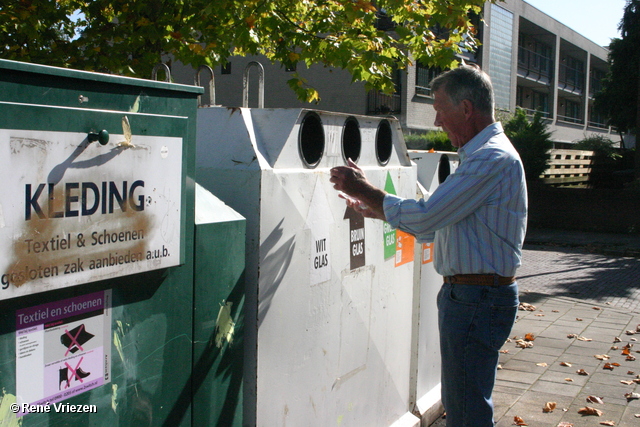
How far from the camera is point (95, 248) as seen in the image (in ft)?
5.47

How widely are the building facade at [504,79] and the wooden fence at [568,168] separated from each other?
4210mm

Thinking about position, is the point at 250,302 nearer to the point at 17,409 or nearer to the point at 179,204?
the point at 179,204

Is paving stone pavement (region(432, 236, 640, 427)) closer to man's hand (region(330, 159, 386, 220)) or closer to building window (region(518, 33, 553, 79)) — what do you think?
man's hand (region(330, 159, 386, 220))

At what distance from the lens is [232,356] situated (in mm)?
2254

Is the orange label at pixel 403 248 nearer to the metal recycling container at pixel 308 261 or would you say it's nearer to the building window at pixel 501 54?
the metal recycling container at pixel 308 261

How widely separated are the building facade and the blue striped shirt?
414 inches

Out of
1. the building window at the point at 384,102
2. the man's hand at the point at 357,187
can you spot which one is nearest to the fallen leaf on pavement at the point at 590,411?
the man's hand at the point at 357,187

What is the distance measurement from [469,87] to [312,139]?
2.38 feet

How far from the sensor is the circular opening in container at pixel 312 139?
2705mm

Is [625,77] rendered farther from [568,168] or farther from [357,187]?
[357,187]

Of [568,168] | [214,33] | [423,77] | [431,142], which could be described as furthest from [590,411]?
[423,77]

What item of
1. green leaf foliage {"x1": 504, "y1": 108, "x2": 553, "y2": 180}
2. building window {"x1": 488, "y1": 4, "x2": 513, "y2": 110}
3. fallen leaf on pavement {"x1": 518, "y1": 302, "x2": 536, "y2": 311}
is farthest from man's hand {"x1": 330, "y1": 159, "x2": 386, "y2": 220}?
building window {"x1": 488, "y1": 4, "x2": 513, "y2": 110}

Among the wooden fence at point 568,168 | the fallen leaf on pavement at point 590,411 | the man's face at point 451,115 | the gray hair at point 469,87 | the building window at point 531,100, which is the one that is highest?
the building window at point 531,100

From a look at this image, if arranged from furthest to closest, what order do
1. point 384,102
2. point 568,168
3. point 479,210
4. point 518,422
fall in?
point 384,102 < point 568,168 < point 518,422 < point 479,210
